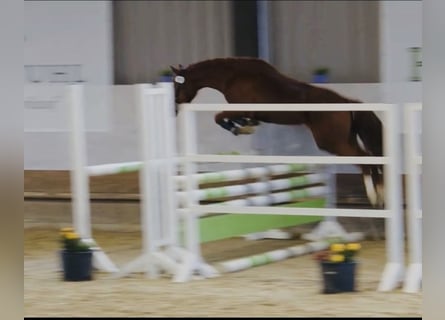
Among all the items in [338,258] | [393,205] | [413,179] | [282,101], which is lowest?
[338,258]

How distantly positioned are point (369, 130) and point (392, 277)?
5.06 feet

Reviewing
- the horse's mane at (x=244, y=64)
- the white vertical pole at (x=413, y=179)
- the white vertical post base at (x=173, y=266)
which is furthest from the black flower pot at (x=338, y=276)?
the horse's mane at (x=244, y=64)

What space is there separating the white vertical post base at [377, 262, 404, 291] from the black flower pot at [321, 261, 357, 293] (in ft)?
0.46

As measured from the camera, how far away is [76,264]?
184 inches

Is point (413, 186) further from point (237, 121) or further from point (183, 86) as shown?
point (183, 86)

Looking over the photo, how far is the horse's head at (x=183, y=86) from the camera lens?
18.5 ft

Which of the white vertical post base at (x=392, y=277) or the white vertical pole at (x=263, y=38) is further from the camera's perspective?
the white vertical pole at (x=263, y=38)

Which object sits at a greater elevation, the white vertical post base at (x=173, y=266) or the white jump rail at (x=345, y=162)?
the white jump rail at (x=345, y=162)

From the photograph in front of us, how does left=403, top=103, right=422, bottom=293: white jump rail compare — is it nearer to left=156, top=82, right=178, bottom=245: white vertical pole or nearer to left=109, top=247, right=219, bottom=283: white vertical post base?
left=109, top=247, right=219, bottom=283: white vertical post base

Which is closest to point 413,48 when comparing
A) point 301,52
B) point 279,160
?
point 301,52

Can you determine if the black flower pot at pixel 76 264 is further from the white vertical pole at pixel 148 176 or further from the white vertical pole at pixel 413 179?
the white vertical pole at pixel 413 179

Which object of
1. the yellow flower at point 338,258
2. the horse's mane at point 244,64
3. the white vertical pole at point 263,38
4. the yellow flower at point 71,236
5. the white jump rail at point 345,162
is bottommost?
the yellow flower at point 338,258

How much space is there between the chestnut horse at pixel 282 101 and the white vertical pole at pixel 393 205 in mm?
1275

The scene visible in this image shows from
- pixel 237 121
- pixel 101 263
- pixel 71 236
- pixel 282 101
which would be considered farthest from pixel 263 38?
pixel 71 236
